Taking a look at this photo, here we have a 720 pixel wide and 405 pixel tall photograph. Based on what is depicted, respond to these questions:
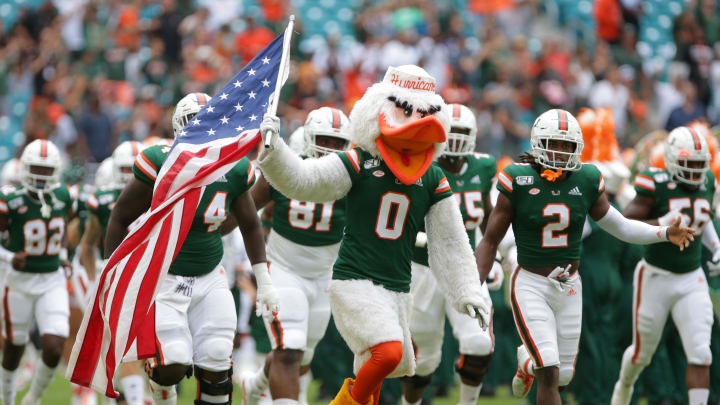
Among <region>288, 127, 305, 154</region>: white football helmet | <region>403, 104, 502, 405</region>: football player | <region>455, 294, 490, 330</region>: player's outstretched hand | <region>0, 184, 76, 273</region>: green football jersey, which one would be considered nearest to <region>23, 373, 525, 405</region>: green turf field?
<region>0, 184, 76, 273</region>: green football jersey

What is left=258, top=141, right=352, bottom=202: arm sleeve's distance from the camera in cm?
537

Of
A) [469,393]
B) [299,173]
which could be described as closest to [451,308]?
[469,393]

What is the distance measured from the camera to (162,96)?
16.3 metres

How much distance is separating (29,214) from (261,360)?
2.62 meters

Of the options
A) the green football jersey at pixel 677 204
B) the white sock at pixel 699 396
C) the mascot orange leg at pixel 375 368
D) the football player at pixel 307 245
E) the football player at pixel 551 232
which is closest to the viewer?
the mascot orange leg at pixel 375 368

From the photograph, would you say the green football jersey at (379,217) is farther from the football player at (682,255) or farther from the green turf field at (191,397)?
the green turf field at (191,397)

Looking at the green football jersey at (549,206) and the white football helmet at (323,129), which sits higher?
the white football helmet at (323,129)

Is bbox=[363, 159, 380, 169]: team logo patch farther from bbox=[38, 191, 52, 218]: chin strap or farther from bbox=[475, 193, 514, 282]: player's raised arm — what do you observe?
bbox=[38, 191, 52, 218]: chin strap

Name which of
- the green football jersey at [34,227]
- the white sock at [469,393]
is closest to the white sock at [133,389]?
the green football jersey at [34,227]

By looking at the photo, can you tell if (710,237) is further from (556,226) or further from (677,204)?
(556,226)

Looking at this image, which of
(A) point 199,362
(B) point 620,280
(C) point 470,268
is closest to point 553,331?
(C) point 470,268

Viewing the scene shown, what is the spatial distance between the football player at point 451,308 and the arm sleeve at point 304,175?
85.1 inches

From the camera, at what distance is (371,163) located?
6012mm

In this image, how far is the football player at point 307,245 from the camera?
771cm
